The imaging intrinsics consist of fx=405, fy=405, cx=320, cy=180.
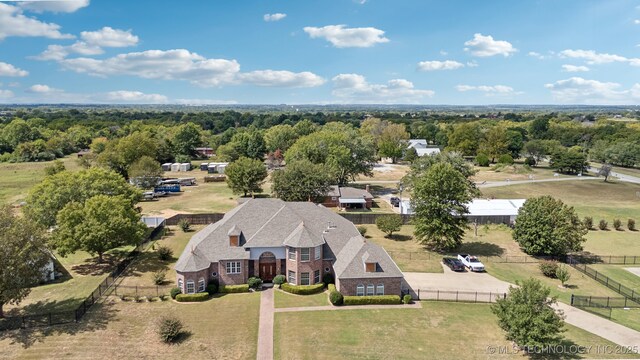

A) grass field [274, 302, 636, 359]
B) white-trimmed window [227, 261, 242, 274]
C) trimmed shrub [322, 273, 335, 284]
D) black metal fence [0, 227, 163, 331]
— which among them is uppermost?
white-trimmed window [227, 261, 242, 274]

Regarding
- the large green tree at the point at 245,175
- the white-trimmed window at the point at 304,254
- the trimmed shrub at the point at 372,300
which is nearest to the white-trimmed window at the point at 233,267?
the white-trimmed window at the point at 304,254

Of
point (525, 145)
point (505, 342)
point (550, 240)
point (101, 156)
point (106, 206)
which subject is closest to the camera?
point (505, 342)

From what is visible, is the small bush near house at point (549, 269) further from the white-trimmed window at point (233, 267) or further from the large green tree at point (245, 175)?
the large green tree at point (245, 175)

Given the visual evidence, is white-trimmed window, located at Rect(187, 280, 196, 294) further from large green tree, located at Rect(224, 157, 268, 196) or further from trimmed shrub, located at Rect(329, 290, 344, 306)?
large green tree, located at Rect(224, 157, 268, 196)

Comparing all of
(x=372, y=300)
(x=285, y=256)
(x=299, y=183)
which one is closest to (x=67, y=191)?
(x=285, y=256)

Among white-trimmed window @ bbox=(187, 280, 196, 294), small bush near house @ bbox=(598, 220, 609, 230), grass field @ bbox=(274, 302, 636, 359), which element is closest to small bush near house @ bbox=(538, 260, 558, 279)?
grass field @ bbox=(274, 302, 636, 359)

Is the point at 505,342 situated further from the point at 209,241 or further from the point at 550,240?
the point at 209,241

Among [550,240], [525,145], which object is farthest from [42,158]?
[525,145]
